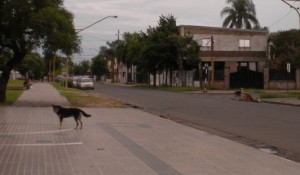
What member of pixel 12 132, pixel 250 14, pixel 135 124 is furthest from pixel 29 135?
pixel 250 14

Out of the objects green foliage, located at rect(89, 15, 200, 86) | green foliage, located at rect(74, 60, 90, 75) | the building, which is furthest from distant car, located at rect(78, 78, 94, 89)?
green foliage, located at rect(74, 60, 90, 75)

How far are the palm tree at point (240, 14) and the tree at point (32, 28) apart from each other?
2477 inches

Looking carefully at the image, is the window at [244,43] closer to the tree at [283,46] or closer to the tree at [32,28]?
the tree at [283,46]

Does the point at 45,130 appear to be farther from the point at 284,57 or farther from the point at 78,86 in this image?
the point at 284,57

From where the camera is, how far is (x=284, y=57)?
7475 cm

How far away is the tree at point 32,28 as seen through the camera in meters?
27.7

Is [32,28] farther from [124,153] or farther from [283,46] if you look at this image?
[283,46]

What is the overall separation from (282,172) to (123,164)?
2878 millimetres

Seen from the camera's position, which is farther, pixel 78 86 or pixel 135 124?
pixel 78 86

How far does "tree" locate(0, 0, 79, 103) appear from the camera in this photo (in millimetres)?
27672

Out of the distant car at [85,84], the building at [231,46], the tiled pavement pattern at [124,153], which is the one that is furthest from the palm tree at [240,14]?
the tiled pavement pattern at [124,153]

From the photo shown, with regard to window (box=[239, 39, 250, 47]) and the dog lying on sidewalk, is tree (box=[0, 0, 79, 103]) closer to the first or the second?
the dog lying on sidewalk

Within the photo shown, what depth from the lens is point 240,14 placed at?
297 feet

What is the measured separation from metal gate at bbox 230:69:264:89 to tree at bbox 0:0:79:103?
3691 cm
